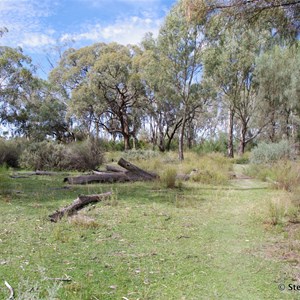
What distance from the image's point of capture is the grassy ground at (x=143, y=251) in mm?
2990

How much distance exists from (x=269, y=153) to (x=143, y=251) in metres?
10.8

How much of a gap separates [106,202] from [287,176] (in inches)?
201

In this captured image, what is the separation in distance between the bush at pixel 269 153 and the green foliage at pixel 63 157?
6.51m

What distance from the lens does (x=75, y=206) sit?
621cm

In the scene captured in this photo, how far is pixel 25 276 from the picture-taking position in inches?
126

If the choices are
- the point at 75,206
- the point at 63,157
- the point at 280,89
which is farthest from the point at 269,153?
the point at 280,89

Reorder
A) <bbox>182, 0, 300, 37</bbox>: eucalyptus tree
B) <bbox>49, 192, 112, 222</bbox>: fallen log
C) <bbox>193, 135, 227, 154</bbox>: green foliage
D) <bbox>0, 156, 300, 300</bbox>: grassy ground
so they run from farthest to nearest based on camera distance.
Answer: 1. <bbox>193, 135, 227, 154</bbox>: green foliage
2. <bbox>49, 192, 112, 222</bbox>: fallen log
3. <bbox>182, 0, 300, 37</bbox>: eucalyptus tree
4. <bbox>0, 156, 300, 300</bbox>: grassy ground

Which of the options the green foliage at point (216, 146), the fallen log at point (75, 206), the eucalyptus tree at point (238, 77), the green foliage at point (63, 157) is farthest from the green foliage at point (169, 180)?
the green foliage at point (216, 146)

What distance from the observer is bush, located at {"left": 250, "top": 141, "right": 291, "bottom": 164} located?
13.3 metres

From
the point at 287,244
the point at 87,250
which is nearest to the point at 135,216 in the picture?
Result: the point at 87,250

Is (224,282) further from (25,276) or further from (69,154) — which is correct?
(69,154)

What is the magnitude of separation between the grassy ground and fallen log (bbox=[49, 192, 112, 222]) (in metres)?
Result: 0.20

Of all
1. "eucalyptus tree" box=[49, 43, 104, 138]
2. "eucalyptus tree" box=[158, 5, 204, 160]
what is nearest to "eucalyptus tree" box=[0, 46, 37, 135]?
"eucalyptus tree" box=[49, 43, 104, 138]

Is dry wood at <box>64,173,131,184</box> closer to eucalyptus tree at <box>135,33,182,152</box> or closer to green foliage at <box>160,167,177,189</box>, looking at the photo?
green foliage at <box>160,167,177,189</box>
